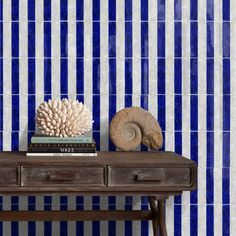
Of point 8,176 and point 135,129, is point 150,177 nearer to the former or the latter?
point 135,129

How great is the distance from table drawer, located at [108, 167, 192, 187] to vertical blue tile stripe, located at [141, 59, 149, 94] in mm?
622

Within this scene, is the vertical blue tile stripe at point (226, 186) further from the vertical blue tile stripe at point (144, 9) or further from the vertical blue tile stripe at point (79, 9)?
the vertical blue tile stripe at point (79, 9)

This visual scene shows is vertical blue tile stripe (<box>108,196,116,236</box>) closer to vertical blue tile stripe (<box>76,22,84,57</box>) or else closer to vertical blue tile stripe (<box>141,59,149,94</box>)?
vertical blue tile stripe (<box>141,59,149,94</box>)

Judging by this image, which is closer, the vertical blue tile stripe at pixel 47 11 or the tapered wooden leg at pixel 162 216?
the tapered wooden leg at pixel 162 216

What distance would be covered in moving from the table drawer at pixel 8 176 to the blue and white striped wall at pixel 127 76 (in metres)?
0.51

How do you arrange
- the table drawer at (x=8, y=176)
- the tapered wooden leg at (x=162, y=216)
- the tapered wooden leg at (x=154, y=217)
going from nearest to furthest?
the table drawer at (x=8, y=176) < the tapered wooden leg at (x=162, y=216) < the tapered wooden leg at (x=154, y=217)

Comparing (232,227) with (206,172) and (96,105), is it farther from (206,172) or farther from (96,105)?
(96,105)

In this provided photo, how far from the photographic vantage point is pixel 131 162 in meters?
2.34

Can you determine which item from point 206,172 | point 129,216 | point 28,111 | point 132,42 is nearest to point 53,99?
point 28,111

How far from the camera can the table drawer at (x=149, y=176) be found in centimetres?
233

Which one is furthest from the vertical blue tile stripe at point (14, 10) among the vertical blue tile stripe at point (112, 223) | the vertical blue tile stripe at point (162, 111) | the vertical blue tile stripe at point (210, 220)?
the vertical blue tile stripe at point (210, 220)

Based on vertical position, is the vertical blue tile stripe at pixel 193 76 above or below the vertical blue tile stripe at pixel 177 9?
below

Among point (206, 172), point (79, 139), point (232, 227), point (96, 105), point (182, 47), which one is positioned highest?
point (182, 47)

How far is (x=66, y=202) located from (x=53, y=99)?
22.5 inches
